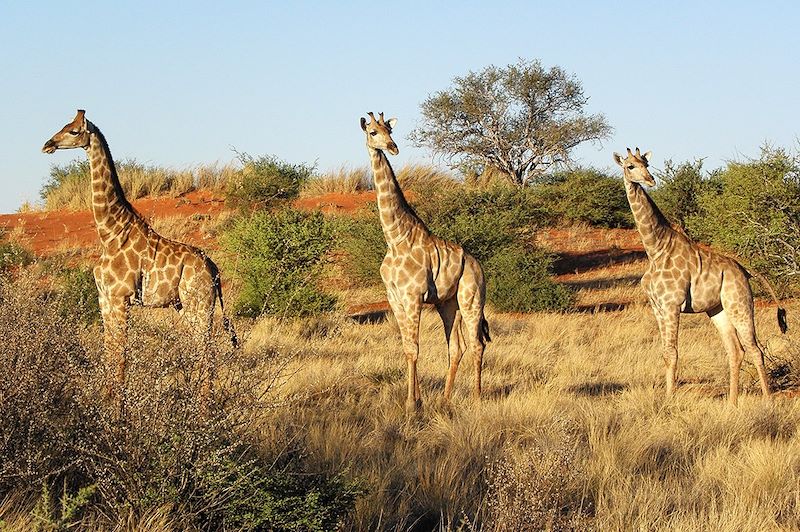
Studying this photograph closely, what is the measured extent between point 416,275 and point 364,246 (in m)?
11.8

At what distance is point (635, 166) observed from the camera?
407 inches

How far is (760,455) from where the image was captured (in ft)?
22.6

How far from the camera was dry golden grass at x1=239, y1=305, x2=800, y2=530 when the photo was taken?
18.7 ft

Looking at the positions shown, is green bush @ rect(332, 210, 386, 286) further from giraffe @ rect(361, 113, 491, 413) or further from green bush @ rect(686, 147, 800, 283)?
giraffe @ rect(361, 113, 491, 413)

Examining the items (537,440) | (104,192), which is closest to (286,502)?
(537,440)

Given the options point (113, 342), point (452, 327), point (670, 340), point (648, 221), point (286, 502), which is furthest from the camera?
point (648, 221)

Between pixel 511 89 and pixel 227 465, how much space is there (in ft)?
125

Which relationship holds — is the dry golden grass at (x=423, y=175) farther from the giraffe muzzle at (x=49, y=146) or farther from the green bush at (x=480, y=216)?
the giraffe muzzle at (x=49, y=146)

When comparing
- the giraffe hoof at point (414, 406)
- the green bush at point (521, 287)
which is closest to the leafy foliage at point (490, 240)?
the green bush at point (521, 287)

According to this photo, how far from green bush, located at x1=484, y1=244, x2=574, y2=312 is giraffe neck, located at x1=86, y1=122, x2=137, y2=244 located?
10552 millimetres

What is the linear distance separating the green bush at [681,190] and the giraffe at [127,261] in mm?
21913

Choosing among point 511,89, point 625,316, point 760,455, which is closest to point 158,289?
point 760,455

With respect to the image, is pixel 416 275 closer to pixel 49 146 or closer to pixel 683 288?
pixel 683 288

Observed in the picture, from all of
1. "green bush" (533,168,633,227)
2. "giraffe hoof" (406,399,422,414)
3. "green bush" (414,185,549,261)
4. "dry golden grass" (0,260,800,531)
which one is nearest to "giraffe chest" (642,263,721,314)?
"dry golden grass" (0,260,800,531)
